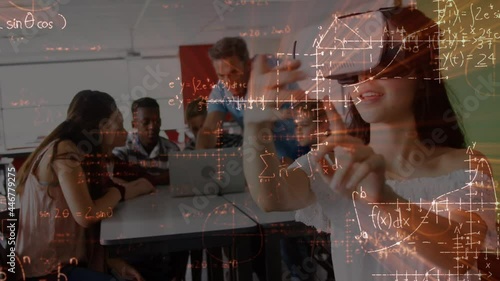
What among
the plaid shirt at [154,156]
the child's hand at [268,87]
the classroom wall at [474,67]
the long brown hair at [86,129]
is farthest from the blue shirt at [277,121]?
the classroom wall at [474,67]

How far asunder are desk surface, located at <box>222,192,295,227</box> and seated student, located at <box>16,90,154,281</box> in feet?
0.66

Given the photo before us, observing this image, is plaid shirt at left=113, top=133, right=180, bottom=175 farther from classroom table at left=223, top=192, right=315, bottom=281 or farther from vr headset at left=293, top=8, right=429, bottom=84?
vr headset at left=293, top=8, right=429, bottom=84

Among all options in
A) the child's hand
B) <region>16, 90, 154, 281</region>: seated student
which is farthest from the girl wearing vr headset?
<region>16, 90, 154, 281</region>: seated student

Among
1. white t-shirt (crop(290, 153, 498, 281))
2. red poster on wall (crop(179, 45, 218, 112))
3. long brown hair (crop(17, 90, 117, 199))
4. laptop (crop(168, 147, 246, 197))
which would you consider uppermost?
red poster on wall (crop(179, 45, 218, 112))

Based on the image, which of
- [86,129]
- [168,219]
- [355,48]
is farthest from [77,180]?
[355,48]

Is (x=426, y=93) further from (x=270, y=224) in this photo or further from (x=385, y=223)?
(x=270, y=224)

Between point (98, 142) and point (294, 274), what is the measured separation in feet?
1.89

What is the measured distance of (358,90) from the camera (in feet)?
4.66

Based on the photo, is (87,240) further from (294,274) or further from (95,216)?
(294,274)

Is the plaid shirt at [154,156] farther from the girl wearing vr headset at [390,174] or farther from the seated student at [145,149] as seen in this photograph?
the girl wearing vr headset at [390,174]

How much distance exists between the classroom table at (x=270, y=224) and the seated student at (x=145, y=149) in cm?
17

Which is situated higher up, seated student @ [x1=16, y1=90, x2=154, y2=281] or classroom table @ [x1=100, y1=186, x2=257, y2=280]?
seated student @ [x1=16, y1=90, x2=154, y2=281]

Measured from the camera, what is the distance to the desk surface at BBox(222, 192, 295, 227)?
4.56 ft

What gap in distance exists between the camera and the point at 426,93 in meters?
1.46
